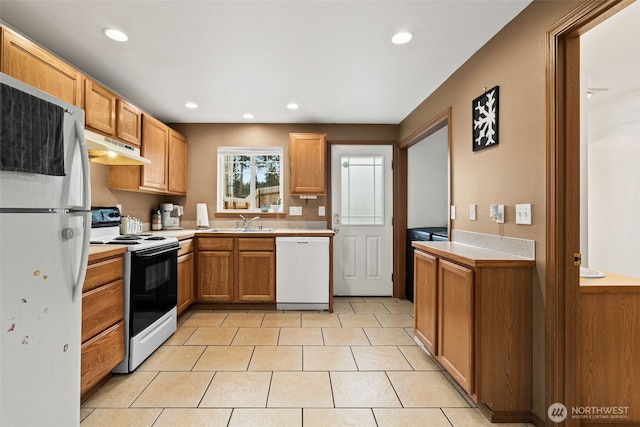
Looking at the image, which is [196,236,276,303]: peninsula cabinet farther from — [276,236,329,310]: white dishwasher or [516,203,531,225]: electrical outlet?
[516,203,531,225]: electrical outlet

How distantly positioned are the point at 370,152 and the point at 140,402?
3536 millimetres

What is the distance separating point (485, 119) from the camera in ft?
6.98

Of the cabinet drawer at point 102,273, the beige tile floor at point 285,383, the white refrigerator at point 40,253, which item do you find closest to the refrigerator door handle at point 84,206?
the white refrigerator at point 40,253

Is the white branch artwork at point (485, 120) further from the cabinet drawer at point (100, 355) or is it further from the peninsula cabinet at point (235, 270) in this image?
the cabinet drawer at point (100, 355)

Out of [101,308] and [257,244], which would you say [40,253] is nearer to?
[101,308]

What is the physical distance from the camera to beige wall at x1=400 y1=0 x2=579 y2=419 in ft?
5.39

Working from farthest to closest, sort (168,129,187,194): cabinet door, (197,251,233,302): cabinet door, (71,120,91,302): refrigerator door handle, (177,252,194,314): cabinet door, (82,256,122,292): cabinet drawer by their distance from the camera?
(168,129,187,194): cabinet door
(197,251,233,302): cabinet door
(177,252,194,314): cabinet door
(82,256,122,292): cabinet drawer
(71,120,91,302): refrigerator door handle

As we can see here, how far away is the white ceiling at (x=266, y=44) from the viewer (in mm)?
1812

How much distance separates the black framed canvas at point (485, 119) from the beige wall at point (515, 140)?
4 centimetres

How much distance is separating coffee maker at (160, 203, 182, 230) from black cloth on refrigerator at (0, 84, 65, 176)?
268cm

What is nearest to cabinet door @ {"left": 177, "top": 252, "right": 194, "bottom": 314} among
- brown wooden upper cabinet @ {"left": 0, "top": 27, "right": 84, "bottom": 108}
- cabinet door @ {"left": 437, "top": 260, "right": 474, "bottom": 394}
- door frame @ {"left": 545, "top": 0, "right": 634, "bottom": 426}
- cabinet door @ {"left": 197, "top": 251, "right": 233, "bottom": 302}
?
cabinet door @ {"left": 197, "top": 251, "right": 233, "bottom": 302}

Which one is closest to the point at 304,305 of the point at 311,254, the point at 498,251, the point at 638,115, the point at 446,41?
the point at 311,254

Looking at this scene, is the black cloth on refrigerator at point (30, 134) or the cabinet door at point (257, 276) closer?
the black cloth on refrigerator at point (30, 134)

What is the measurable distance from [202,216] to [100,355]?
89.8 inches
